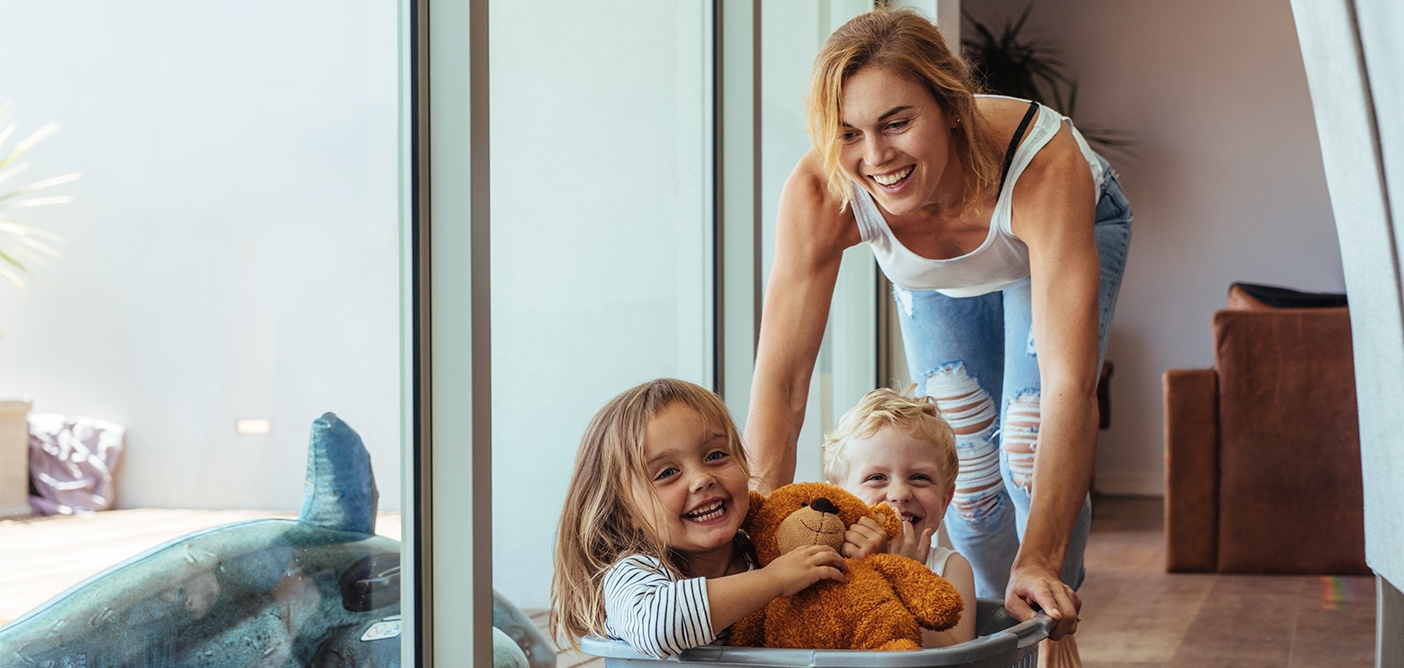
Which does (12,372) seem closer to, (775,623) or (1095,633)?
(775,623)

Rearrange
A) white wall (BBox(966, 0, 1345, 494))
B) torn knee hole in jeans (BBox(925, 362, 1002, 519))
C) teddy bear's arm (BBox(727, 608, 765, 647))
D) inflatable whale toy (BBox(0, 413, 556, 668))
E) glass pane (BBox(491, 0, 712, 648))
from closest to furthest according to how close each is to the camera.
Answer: teddy bear's arm (BBox(727, 608, 765, 647)) < inflatable whale toy (BBox(0, 413, 556, 668)) < glass pane (BBox(491, 0, 712, 648)) < torn knee hole in jeans (BBox(925, 362, 1002, 519)) < white wall (BBox(966, 0, 1345, 494))

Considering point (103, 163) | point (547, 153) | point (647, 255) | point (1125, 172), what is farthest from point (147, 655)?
point (1125, 172)

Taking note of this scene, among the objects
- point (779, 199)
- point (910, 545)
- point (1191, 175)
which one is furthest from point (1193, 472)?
point (910, 545)

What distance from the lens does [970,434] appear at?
177 centimetres

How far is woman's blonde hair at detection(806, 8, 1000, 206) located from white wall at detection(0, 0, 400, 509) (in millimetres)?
510

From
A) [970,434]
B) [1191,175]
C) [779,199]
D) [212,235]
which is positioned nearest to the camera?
[212,235]

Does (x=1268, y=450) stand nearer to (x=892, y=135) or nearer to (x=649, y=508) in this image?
(x=892, y=135)

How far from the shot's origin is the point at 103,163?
3.40 ft

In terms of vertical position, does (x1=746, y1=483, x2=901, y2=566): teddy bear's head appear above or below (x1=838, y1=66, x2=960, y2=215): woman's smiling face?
below

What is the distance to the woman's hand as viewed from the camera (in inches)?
37.4

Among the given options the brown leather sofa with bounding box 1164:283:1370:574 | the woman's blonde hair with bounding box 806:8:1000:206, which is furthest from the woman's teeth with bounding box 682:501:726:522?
the brown leather sofa with bounding box 1164:283:1370:574

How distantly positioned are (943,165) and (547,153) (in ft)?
2.03

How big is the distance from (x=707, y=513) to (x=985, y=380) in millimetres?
925

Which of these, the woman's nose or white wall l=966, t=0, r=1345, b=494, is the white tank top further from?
white wall l=966, t=0, r=1345, b=494
